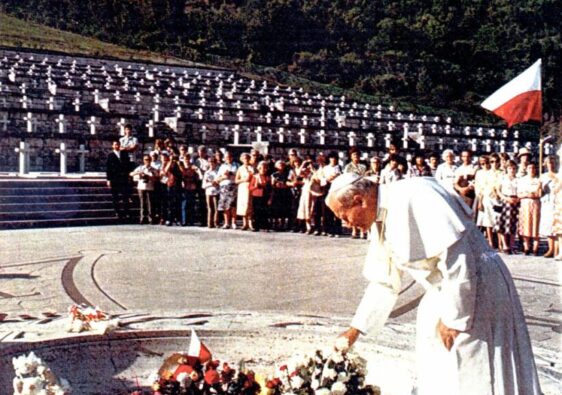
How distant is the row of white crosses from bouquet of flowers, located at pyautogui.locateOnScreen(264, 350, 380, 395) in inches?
610

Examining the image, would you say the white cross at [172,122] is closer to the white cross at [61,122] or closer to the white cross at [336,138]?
the white cross at [61,122]

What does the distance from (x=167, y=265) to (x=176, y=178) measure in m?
5.42

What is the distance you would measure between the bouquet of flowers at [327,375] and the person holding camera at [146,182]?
39.0 feet

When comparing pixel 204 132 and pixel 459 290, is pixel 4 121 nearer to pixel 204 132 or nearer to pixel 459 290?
pixel 204 132

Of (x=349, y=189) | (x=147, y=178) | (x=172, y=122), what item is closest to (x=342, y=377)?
(x=349, y=189)

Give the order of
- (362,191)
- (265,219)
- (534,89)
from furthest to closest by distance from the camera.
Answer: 1. (265,219)
2. (534,89)
3. (362,191)

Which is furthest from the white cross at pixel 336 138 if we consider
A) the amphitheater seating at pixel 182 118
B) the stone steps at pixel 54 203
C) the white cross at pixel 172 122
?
the stone steps at pixel 54 203

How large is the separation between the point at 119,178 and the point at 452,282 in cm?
1357

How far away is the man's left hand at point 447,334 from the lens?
3344 millimetres

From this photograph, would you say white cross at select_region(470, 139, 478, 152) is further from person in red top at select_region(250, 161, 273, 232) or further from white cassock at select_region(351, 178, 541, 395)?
white cassock at select_region(351, 178, 541, 395)

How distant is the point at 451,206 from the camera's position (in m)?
3.29

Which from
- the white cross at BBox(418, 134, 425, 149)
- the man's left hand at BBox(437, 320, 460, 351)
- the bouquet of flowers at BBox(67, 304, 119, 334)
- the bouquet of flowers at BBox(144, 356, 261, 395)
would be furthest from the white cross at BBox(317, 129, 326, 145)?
the man's left hand at BBox(437, 320, 460, 351)

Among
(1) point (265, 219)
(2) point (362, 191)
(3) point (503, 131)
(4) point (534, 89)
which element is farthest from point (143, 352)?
(3) point (503, 131)

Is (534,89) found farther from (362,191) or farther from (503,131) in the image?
(503,131)
